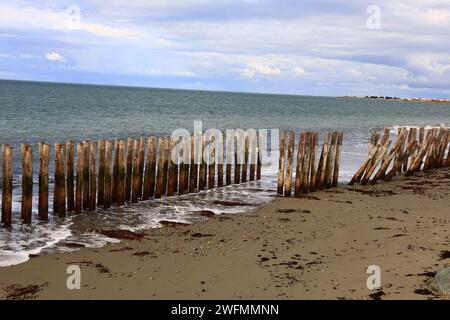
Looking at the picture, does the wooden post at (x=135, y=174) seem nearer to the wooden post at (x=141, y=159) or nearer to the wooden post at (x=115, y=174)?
the wooden post at (x=141, y=159)

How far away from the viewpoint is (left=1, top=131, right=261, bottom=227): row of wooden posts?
1017 centimetres

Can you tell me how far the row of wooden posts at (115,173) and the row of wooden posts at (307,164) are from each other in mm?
1810

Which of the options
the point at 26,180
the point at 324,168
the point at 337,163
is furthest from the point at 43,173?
the point at 337,163

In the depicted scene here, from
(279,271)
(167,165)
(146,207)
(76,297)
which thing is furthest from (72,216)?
(279,271)

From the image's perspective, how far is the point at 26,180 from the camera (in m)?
10.1

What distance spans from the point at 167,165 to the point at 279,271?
258 inches

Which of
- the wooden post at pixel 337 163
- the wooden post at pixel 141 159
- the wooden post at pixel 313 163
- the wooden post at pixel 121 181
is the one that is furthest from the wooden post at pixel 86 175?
the wooden post at pixel 337 163

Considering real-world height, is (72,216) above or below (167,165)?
below

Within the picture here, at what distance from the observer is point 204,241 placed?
898 centimetres

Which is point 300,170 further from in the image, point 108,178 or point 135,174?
point 108,178

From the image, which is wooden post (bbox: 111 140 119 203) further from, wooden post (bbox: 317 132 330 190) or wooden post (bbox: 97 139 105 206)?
wooden post (bbox: 317 132 330 190)

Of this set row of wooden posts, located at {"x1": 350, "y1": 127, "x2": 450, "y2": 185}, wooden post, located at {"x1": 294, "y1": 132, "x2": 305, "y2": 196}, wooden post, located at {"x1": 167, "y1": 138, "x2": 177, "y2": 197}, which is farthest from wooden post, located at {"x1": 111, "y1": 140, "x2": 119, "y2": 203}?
row of wooden posts, located at {"x1": 350, "y1": 127, "x2": 450, "y2": 185}
